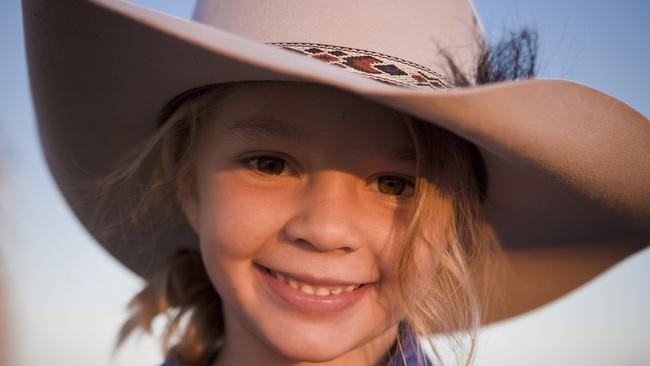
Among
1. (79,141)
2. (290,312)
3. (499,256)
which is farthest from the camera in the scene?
(499,256)

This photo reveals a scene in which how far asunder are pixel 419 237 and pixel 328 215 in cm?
24

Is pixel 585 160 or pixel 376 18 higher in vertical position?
pixel 376 18

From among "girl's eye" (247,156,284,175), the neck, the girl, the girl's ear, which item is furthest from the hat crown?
the neck

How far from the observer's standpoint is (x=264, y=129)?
1435 millimetres

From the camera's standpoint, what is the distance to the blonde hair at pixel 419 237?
4.81ft

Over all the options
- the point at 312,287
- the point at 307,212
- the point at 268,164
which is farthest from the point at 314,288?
the point at 268,164

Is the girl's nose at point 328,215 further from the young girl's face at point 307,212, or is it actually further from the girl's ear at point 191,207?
the girl's ear at point 191,207

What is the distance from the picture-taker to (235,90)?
149 cm

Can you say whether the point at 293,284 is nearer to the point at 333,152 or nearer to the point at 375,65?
the point at 333,152

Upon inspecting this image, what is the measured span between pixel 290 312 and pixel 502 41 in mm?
813

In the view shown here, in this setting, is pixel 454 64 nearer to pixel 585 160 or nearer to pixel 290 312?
pixel 585 160

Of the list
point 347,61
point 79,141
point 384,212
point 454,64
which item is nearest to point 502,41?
point 454,64

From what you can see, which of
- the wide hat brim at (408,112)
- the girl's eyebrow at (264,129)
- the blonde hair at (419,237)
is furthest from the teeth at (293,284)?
the wide hat brim at (408,112)

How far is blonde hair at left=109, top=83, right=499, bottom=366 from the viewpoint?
1.47 metres
